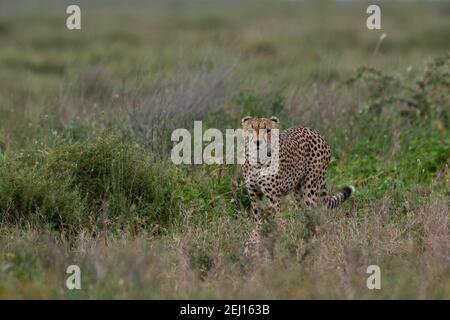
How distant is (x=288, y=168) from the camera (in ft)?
22.6

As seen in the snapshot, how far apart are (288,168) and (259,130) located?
0.62 metres

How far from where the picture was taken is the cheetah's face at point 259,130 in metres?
6.39

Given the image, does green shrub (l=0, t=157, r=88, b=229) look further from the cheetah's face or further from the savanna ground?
the cheetah's face

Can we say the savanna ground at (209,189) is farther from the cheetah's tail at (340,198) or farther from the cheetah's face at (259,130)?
the cheetah's face at (259,130)

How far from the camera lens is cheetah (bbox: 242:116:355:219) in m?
6.51

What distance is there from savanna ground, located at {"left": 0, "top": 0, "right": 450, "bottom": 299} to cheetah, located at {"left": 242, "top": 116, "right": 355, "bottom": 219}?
170mm

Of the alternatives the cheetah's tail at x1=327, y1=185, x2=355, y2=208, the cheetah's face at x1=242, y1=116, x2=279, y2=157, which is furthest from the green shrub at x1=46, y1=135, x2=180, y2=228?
the cheetah's tail at x1=327, y1=185, x2=355, y2=208

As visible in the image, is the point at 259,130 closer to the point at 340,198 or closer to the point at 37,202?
the point at 340,198

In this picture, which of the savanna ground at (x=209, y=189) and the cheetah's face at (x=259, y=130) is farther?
the cheetah's face at (x=259, y=130)

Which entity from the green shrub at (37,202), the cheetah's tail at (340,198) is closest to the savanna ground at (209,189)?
the green shrub at (37,202)

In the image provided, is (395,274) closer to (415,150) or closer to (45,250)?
(45,250)

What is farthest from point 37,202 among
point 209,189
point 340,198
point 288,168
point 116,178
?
point 340,198

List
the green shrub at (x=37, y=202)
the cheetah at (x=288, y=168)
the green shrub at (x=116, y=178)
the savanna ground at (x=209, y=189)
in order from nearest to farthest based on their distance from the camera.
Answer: the savanna ground at (x=209, y=189) < the green shrub at (x=37, y=202) < the cheetah at (x=288, y=168) < the green shrub at (x=116, y=178)
